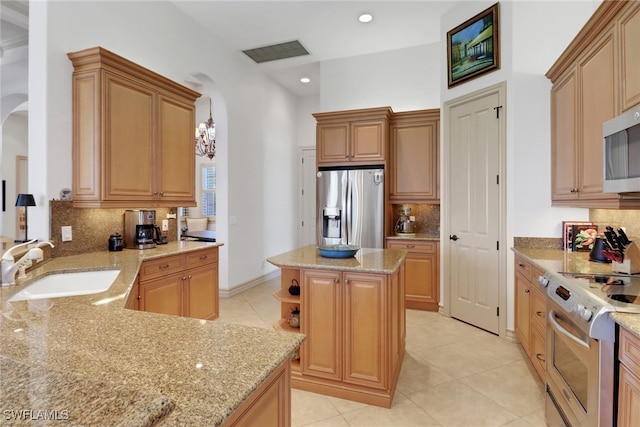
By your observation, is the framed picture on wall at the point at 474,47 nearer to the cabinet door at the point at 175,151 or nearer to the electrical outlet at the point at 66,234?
the cabinet door at the point at 175,151

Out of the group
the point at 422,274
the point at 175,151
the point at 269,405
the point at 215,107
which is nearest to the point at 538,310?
the point at 422,274

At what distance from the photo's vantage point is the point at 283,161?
6234 mm

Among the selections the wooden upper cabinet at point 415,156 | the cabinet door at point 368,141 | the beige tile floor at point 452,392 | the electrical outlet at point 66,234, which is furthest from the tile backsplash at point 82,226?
the wooden upper cabinet at point 415,156

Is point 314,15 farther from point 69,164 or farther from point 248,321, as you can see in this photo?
point 248,321

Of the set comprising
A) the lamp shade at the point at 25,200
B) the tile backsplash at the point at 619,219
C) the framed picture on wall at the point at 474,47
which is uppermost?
the framed picture on wall at the point at 474,47

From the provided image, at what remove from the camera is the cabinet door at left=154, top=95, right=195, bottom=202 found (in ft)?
10.4

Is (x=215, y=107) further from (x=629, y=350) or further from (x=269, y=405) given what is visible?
(x=629, y=350)

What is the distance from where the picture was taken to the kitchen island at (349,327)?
7.19 ft

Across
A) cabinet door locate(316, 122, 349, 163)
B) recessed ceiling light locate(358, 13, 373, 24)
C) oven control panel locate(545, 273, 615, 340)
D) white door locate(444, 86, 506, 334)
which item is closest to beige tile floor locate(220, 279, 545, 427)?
white door locate(444, 86, 506, 334)

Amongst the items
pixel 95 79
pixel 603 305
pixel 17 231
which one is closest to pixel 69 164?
pixel 95 79

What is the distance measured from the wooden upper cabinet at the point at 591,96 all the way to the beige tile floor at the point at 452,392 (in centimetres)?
139

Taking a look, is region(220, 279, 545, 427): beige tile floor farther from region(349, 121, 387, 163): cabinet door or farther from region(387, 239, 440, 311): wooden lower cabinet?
region(349, 121, 387, 163): cabinet door

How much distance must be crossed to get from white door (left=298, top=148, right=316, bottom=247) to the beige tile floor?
3.50m

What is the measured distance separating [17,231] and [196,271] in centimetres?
606
